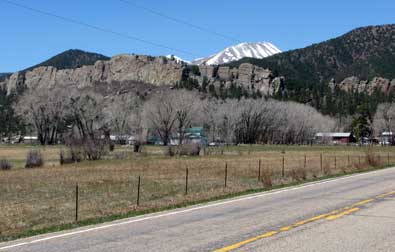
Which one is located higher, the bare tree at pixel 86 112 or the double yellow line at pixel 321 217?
the bare tree at pixel 86 112

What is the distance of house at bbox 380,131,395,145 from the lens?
14298 cm

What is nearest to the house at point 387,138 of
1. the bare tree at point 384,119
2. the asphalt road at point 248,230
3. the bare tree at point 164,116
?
the bare tree at point 384,119

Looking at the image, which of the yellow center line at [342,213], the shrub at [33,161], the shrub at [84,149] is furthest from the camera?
the shrub at [84,149]

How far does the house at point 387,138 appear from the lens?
142975 millimetres

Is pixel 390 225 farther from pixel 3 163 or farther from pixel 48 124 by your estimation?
pixel 48 124

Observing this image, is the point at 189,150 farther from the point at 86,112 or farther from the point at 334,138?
the point at 334,138

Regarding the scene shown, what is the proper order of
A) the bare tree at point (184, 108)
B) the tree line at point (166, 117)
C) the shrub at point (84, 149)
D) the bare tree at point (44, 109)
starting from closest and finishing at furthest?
1. the shrub at point (84, 149)
2. the bare tree at point (184, 108)
3. the tree line at point (166, 117)
4. the bare tree at point (44, 109)

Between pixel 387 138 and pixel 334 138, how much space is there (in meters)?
18.3

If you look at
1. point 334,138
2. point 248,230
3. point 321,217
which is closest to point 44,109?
point 334,138

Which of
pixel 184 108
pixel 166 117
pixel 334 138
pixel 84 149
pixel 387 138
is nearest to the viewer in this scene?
pixel 84 149

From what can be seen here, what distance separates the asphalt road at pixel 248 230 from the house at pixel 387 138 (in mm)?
132926

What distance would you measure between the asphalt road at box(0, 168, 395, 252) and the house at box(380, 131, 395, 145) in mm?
132926

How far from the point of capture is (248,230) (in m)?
11.7

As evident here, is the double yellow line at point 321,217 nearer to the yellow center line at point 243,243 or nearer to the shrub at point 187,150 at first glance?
the yellow center line at point 243,243
